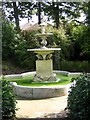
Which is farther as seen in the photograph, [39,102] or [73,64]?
[73,64]

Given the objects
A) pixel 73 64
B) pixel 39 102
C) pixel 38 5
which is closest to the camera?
pixel 39 102

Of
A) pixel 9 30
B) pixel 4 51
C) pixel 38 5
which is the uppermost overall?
pixel 38 5

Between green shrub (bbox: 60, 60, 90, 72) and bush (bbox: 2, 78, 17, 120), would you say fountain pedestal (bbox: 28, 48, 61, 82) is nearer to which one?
bush (bbox: 2, 78, 17, 120)

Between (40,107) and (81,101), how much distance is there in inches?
78.0

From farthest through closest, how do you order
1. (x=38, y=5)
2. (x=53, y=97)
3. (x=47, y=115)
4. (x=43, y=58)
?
(x=38, y=5) < (x=43, y=58) < (x=53, y=97) < (x=47, y=115)

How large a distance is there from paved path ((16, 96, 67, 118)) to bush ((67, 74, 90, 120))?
3.08ft

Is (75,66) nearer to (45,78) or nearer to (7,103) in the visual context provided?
(45,78)

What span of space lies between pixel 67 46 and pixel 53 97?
7.35 meters

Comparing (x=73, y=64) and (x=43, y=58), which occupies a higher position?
(x=43, y=58)

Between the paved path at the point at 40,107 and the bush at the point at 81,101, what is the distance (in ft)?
3.08

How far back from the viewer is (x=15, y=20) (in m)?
16.3

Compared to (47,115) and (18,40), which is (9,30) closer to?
(18,40)

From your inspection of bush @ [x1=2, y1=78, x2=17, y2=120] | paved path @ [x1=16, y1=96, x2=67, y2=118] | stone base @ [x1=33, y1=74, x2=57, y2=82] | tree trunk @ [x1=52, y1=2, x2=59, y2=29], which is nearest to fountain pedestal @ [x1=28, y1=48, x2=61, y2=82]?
stone base @ [x1=33, y1=74, x2=57, y2=82]

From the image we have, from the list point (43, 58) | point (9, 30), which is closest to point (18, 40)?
point (9, 30)
